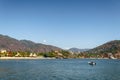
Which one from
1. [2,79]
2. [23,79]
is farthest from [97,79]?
[2,79]

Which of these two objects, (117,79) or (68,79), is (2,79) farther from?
(117,79)

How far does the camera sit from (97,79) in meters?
85.6

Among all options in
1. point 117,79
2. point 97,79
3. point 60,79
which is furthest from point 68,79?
point 117,79

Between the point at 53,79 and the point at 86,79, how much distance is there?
1125cm

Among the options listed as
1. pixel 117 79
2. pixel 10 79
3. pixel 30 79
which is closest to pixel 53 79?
pixel 30 79

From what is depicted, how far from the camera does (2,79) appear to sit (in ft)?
266

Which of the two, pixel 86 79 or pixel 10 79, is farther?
pixel 86 79

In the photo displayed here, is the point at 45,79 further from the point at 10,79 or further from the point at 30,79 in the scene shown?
the point at 10,79

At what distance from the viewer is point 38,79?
83000 millimetres

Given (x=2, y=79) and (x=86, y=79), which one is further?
(x=86, y=79)

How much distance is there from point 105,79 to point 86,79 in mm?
6273

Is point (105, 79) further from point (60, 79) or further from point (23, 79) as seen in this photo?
point (23, 79)

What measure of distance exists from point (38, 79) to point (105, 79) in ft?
72.7

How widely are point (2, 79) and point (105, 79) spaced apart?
1317 inches
